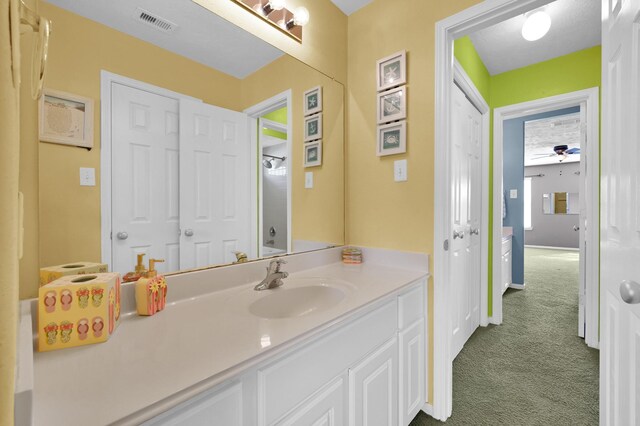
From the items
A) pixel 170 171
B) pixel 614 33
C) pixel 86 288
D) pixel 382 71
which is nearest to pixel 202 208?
Answer: pixel 170 171

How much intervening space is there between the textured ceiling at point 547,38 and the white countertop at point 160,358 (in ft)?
7.79

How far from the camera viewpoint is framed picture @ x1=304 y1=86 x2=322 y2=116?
1734mm

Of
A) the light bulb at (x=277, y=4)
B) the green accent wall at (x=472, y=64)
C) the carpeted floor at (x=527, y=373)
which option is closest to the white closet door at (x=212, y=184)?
the light bulb at (x=277, y=4)

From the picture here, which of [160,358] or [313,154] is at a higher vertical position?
[313,154]

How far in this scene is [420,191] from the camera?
1.58 metres

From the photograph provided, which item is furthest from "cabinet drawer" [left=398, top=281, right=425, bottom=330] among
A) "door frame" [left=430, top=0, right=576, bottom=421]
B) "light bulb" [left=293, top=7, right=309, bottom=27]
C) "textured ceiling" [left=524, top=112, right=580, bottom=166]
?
"textured ceiling" [left=524, top=112, right=580, bottom=166]

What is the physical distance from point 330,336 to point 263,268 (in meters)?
0.58

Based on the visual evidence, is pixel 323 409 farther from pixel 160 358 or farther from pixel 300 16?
pixel 300 16

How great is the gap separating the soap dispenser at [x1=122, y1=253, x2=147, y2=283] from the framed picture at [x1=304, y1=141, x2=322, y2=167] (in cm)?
104

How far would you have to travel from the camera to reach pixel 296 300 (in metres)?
1.30

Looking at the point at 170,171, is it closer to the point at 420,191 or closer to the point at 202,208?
the point at 202,208

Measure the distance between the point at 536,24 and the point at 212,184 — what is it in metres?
2.32

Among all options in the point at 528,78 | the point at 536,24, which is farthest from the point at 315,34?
the point at 528,78

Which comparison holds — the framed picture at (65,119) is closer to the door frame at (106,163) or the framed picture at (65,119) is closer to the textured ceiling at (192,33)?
the door frame at (106,163)
